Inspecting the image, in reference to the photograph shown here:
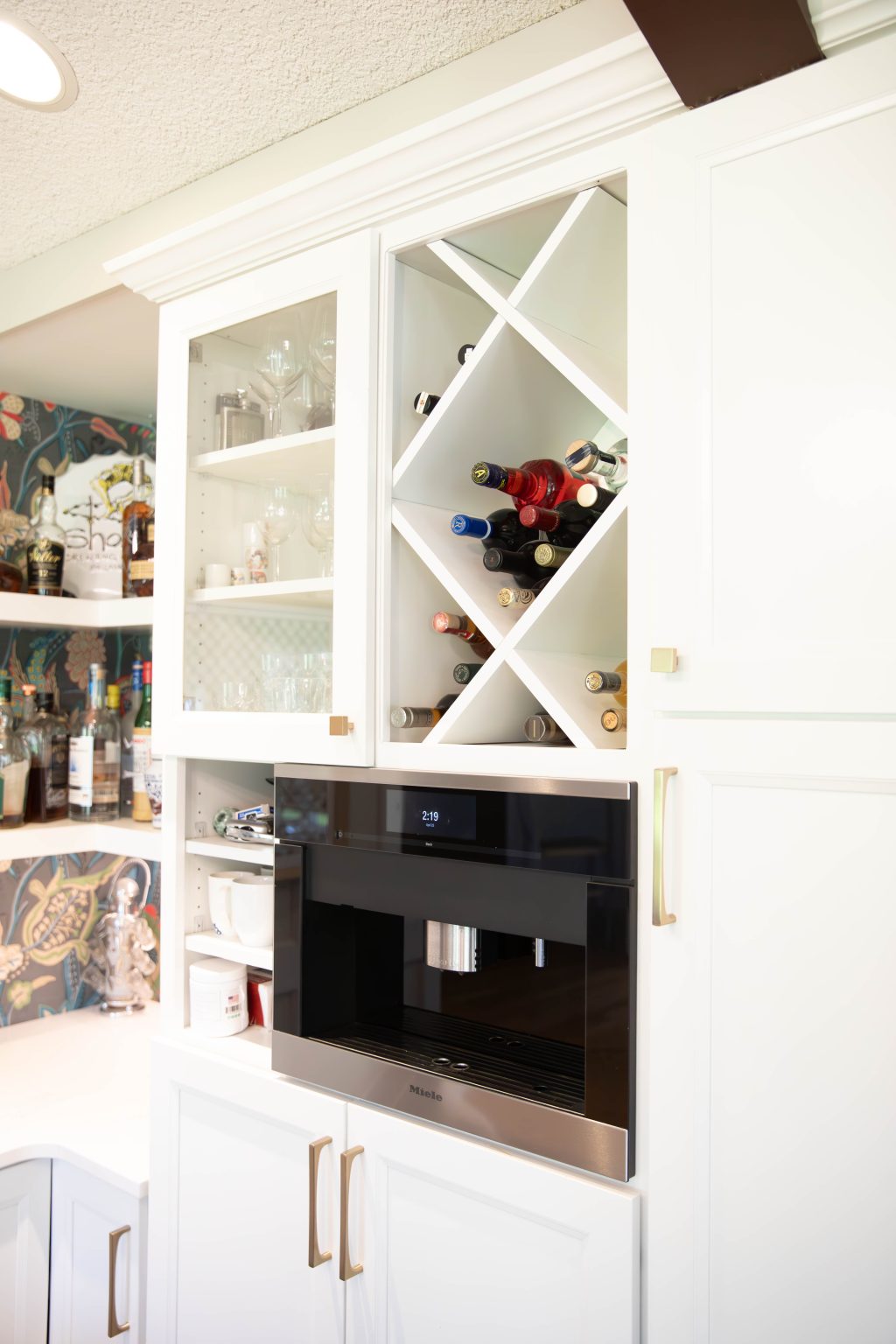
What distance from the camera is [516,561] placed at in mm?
1278

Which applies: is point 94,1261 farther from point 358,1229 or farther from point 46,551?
point 46,551

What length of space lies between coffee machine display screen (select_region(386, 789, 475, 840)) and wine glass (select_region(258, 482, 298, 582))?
460mm

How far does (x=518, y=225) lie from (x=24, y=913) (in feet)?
6.43

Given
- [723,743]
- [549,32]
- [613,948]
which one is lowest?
[613,948]

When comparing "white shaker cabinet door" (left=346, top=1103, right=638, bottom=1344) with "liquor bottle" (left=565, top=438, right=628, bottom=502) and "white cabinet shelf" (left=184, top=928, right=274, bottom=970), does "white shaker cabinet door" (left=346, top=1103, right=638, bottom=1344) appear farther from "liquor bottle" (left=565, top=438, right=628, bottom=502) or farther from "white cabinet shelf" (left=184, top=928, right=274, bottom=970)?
"liquor bottle" (left=565, top=438, right=628, bottom=502)

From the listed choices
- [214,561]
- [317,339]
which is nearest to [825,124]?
[317,339]

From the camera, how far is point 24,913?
2.37 metres

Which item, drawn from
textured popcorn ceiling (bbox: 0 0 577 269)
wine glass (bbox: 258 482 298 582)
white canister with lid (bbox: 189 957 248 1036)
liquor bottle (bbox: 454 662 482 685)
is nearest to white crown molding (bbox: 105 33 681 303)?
textured popcorn ceiling (bbox: 0 0 577 269)

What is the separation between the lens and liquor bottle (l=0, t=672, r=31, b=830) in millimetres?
2168

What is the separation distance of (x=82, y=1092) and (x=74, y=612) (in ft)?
3.39

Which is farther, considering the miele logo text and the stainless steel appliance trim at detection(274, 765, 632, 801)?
the miele logo text

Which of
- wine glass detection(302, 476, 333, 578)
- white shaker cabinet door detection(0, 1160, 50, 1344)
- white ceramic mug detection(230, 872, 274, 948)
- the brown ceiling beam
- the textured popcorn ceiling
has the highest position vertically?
the textured popcorn ceiling

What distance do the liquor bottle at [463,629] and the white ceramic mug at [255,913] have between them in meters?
0.52

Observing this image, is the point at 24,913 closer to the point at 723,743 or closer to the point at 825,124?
the point at 723,743
